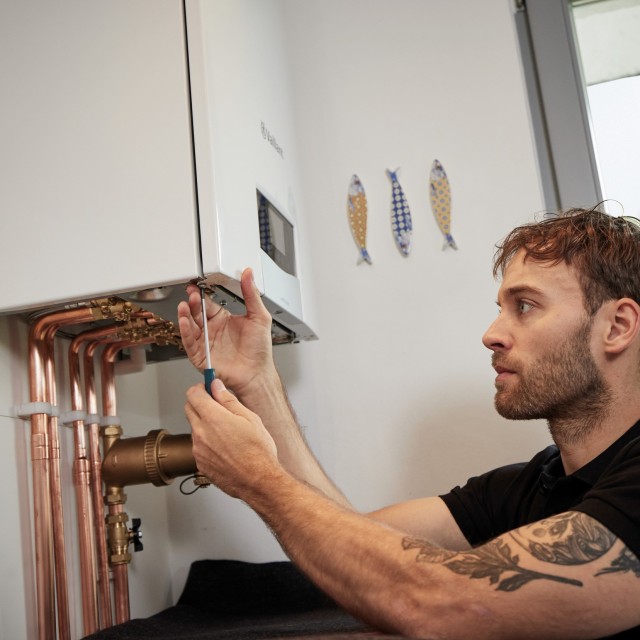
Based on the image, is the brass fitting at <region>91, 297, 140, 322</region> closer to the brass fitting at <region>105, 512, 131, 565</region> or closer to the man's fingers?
the man's fingers

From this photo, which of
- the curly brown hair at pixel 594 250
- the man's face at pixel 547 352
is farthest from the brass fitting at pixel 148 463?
the curly brown hair at pixel 594 250

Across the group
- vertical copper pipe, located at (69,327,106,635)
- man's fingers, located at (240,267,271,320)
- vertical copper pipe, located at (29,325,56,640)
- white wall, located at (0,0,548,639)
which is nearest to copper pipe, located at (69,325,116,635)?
vertical copper pipe, located at (69,327,106,635)

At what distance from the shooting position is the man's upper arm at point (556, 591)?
2.75 ft

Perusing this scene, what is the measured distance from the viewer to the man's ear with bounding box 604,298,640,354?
121 centimetres

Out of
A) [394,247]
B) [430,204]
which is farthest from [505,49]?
[394,247]

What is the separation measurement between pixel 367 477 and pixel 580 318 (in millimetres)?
687

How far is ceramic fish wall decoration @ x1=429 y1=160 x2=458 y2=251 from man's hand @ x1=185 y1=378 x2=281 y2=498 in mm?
809

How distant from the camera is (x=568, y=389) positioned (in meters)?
1.19

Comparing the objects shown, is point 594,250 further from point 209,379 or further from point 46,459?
point 46,459

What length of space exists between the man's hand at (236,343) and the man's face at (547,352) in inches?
14.2

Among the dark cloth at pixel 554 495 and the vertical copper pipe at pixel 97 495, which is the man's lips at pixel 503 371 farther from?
the vertical copper pipe at pixel 97 495

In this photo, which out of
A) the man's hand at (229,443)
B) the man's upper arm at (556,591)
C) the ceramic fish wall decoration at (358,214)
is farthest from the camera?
the ceramic fish wall decoration at (358,214)

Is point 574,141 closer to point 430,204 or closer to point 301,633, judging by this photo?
point 430,204

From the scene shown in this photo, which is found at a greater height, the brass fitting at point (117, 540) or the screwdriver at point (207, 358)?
the screwdriver at point (207, 358)
